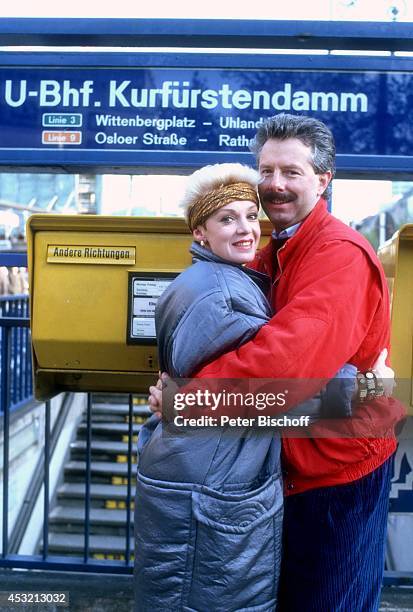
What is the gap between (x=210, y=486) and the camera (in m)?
1.57

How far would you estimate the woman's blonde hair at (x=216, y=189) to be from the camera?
5.57ft

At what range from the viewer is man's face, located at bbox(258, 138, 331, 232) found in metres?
1.78

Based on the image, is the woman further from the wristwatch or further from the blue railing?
the blue railing

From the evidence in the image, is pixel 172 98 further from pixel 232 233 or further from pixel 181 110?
pixel 232 233

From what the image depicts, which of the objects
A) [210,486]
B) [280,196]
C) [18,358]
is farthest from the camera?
[18,358]

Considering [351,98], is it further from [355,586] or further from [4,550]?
[4,550]

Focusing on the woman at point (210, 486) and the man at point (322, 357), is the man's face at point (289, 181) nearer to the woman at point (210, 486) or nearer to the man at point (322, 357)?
the man at point (322, 357)

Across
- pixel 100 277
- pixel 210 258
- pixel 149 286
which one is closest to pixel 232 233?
pixel 210 258

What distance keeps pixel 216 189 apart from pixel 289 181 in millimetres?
221

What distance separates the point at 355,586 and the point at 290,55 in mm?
2061

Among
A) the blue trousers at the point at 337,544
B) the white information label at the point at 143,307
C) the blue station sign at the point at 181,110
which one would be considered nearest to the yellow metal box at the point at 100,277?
the white information label at the point at 143,307

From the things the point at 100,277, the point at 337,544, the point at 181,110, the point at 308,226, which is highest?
the point at 181,110

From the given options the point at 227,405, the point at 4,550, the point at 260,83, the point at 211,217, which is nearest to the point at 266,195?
the point at 211,217

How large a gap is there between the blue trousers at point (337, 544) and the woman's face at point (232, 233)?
0.69 meters
